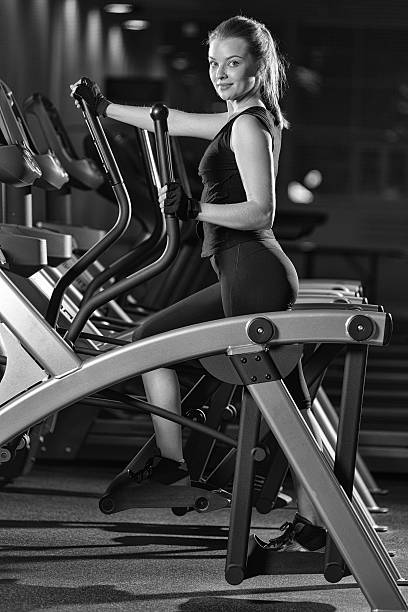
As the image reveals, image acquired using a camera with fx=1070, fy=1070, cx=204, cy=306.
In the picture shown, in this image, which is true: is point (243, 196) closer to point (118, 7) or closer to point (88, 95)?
point (88, 95)

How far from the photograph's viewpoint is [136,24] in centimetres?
1075

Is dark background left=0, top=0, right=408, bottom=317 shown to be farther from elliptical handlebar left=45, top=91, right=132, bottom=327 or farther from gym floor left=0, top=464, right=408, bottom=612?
elliptical handlebar left=45, top=91, right=132, bottom=327

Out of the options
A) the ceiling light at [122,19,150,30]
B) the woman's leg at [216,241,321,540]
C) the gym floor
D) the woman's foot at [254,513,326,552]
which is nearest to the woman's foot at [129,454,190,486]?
the gym floor

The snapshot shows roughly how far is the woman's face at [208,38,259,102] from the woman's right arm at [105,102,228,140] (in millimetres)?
299

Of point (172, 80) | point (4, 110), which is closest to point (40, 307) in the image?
point (4, 110)

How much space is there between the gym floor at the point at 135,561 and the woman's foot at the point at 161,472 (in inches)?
9.2

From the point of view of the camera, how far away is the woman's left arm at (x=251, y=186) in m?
2.44

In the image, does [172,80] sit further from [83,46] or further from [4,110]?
[4,110]

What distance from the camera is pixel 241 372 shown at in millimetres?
2340

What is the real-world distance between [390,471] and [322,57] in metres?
7.68

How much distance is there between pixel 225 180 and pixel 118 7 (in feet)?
26.9

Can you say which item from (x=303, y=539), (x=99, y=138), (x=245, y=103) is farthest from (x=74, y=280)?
(x=303, y=539)

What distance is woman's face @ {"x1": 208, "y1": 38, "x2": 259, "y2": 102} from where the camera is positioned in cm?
256

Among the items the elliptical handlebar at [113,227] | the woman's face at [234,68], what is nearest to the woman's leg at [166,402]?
the elliptical handlebar at [113,227]
